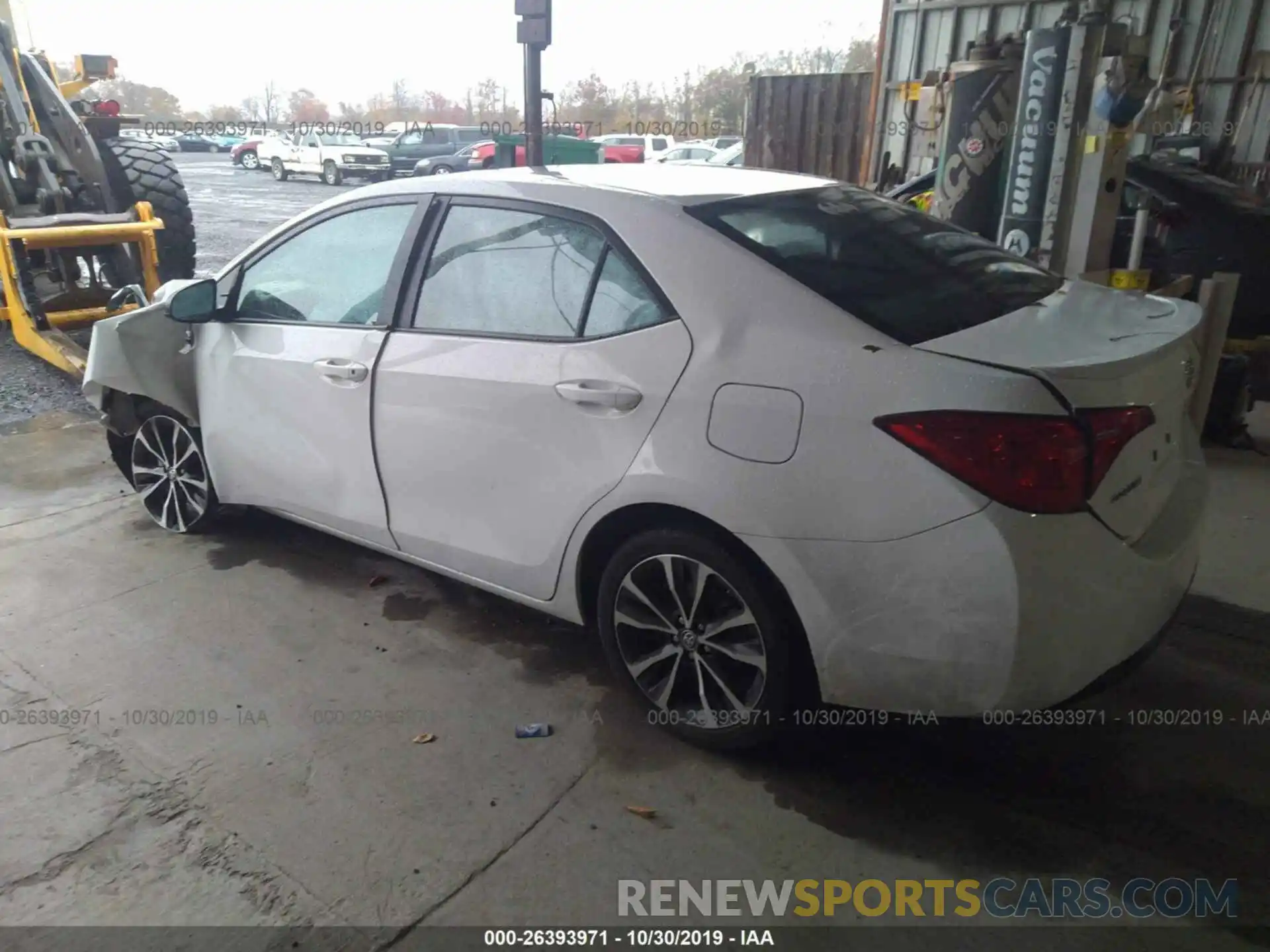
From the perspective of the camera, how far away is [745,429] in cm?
224

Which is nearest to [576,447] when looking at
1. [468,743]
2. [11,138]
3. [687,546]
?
[687,546]

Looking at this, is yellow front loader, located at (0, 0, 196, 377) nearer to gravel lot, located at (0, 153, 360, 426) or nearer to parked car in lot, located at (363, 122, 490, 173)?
gravel lot, located at (0, 153, 360, 426)

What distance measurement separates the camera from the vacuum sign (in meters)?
5.15

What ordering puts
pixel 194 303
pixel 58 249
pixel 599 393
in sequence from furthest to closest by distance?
pixel 58 249, pixel 194 303, pixel 599 393

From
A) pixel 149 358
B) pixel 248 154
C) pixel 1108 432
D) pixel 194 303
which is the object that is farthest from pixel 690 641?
pixel 248 154

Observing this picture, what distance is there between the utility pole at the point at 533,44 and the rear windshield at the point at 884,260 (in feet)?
14.9

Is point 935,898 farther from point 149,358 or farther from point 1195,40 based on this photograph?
point 1195,40

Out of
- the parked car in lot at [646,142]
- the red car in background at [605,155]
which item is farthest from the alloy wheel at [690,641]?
the parked car in lot at [646,142]

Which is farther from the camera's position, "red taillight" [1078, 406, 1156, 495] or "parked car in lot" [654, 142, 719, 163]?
"parked car in lot" [654, 142, 719, 163]

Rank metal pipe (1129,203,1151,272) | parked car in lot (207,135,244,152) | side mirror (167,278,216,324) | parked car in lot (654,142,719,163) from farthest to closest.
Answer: parked car in lot (207,135,244,152) → parked car in lot (654,142,719,163) → metal pipe (1129,203,1151,272) → side mirror (167,278,216,324)

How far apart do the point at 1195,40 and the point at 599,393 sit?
9021 mm

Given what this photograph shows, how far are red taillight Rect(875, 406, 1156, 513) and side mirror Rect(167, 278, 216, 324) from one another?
9.17 feet

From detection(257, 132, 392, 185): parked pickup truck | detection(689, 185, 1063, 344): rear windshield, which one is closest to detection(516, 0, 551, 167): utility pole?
detection(689, 185, 1063, 344): rear windshield

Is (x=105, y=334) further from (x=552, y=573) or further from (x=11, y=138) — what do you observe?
(x=11, y=138)
